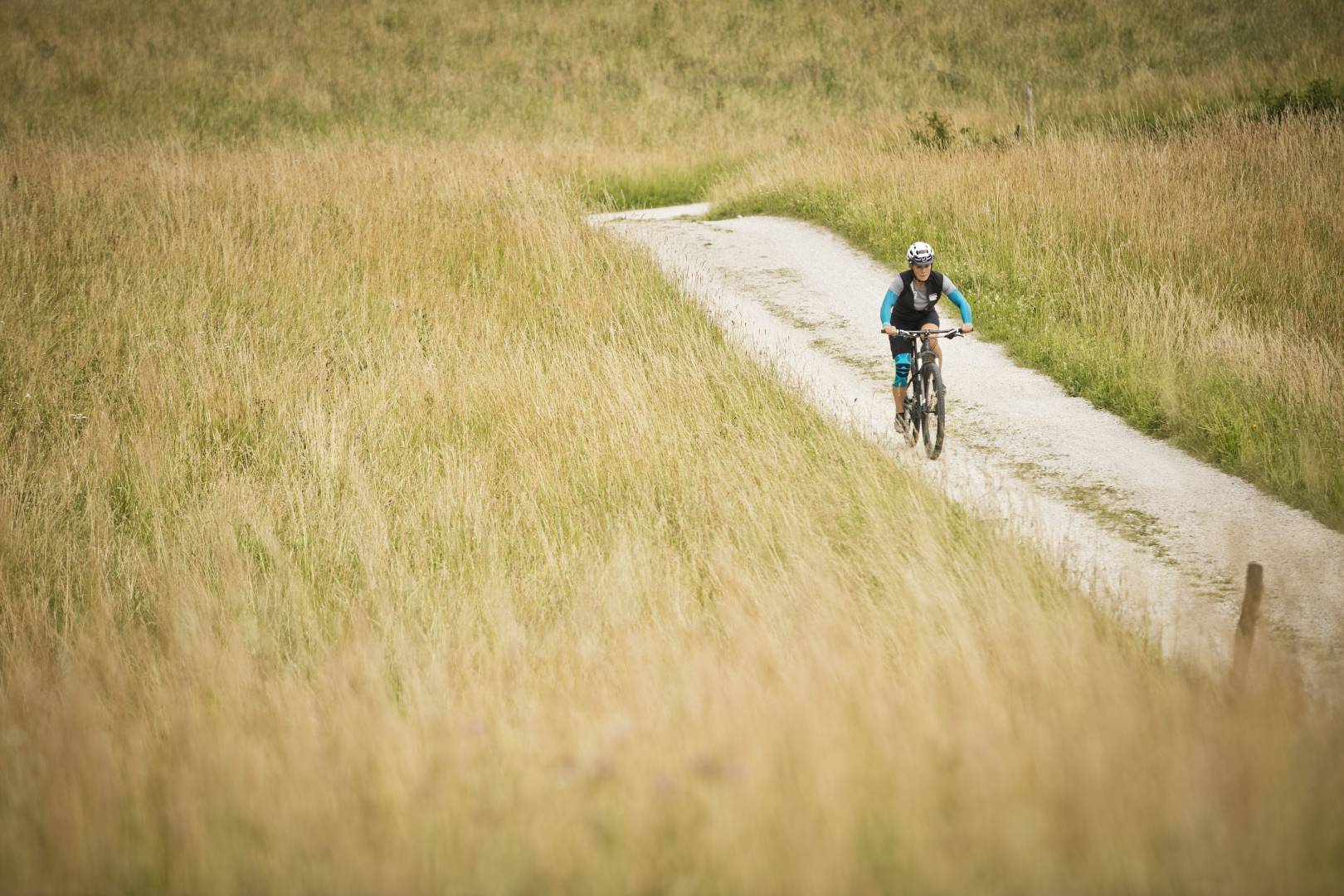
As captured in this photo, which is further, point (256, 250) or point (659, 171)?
point (659, 171)

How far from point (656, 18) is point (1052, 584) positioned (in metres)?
36.3

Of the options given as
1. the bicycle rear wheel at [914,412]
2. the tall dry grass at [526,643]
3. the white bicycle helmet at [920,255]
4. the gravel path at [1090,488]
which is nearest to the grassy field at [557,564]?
the tall dry grass at [526,643]

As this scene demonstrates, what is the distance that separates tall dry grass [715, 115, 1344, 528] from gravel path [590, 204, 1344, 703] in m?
0.32

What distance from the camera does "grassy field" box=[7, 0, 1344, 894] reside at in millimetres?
2105

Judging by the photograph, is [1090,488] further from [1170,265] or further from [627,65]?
[627,65]

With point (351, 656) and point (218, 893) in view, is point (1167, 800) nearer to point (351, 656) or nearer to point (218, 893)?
point (218, 893)

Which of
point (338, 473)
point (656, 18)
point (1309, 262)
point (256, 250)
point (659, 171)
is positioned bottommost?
point (338, 473)

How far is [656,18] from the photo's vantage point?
3556 cm

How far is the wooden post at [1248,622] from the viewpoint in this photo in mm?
2721

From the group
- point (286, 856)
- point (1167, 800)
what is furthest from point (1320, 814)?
point (286, 856)

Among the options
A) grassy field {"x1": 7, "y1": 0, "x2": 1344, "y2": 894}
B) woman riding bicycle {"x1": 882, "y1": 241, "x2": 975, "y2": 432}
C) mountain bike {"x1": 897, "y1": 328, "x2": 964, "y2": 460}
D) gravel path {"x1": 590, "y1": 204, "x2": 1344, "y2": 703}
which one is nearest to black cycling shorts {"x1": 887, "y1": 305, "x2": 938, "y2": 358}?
woman riding bicycle {"x1": 882, "y1": 241, "x2": 975, "y2": 432}

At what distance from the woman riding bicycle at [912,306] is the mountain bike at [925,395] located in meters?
0.06

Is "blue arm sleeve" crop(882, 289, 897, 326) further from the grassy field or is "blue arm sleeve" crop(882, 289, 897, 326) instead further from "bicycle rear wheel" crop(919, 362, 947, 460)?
the grassy field

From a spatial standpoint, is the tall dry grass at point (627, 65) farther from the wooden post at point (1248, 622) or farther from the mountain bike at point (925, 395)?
the wooden post at point (1248, 622)
